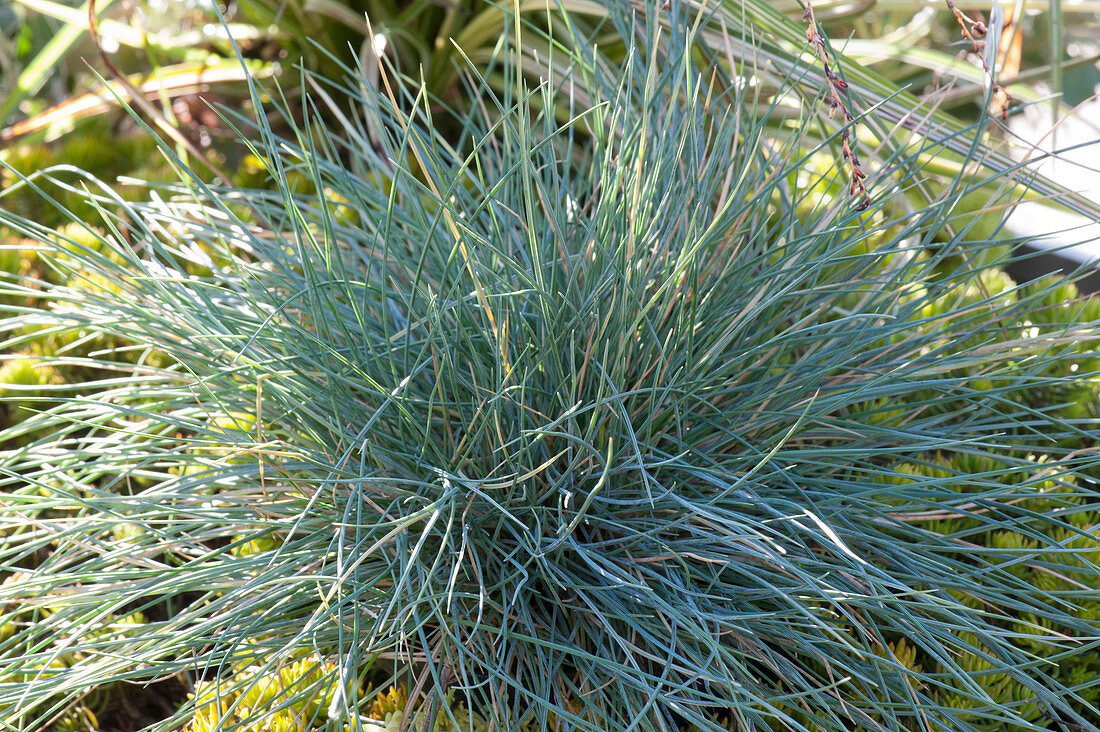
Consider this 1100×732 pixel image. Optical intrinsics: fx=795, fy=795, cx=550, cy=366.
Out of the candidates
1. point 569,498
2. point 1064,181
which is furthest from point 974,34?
point 1064,181

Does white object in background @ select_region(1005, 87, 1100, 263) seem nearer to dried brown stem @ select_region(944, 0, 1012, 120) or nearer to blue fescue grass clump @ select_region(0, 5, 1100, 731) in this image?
dried brown stem @ select_region(944, 0, 1012, 120)

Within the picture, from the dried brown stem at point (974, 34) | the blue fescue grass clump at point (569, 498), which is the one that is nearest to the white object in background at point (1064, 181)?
the dried brown stem at point (974, 34)

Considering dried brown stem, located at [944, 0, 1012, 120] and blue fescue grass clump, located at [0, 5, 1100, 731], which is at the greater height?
dried brown stem, located at [944, 0, 1012, 120]

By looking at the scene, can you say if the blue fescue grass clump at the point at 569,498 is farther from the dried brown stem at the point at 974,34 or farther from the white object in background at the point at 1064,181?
the white object in background at the point at 1064,181

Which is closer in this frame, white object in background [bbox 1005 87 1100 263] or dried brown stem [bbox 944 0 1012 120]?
dried brown stem [bbox 944 0 1012 120]

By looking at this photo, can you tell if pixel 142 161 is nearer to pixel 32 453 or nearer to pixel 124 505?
pixel 32 453

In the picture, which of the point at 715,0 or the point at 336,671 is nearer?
the point at 336,671

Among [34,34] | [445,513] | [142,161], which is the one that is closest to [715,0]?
→ [445,513]

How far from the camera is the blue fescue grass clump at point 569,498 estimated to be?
0.84 m

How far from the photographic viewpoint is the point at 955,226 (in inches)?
65.7

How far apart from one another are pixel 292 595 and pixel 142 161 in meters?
1.72

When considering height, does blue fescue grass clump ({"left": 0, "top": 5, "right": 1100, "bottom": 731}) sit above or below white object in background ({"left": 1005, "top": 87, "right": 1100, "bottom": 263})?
below

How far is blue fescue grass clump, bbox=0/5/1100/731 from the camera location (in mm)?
845

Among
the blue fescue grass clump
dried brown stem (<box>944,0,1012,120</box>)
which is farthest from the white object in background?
the blue fescue grass clump
